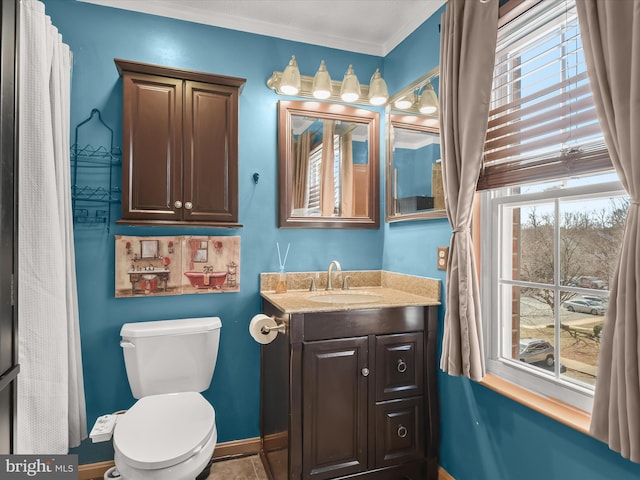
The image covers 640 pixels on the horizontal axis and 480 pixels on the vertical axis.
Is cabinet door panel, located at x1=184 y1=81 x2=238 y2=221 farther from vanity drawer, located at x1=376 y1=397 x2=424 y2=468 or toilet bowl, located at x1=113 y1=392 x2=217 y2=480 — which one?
vanity drawer, located at x1=376 y1=397 x2=424 y2=468

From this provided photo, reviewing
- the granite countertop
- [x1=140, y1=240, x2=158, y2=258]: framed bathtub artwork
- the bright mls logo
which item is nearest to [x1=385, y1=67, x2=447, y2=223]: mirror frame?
the granite countertop

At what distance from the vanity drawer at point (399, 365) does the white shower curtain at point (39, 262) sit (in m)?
1.42

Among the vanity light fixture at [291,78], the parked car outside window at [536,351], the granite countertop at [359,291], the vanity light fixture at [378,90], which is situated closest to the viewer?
the parked car outside window at [536,351]

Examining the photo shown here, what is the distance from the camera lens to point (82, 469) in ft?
6.65

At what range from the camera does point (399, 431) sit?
191cm

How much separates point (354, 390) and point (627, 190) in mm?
1376

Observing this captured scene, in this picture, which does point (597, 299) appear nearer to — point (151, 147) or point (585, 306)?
point (585, 306)

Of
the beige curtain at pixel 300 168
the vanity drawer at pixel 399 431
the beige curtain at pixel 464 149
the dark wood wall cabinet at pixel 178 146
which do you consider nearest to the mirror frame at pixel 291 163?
the beige curtain at pixel 300 168

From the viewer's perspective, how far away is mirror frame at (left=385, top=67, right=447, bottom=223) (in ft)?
6.79

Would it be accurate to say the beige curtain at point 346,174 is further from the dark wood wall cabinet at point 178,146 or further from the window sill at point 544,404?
the window sill at point 544,404

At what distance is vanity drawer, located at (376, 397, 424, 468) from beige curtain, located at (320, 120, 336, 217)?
1217 millimetres

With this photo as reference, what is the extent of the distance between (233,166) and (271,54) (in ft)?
2.73

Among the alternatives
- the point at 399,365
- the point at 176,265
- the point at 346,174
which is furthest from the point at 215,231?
the point at 399,365

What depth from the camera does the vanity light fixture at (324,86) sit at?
2193 millimetres
